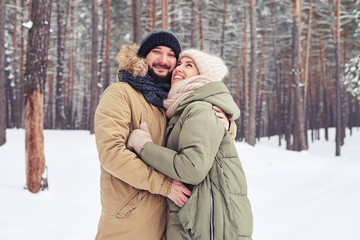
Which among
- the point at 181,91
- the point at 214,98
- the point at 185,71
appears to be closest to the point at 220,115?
the point at 214,98

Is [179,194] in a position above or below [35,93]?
below

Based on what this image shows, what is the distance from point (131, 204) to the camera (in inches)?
83.4

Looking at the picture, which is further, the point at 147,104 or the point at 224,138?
the point at 147,104

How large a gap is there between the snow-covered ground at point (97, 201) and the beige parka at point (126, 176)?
285 cm

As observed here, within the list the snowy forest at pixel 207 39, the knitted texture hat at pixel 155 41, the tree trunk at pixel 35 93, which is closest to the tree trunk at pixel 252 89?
the snowy forest at pixel 207 39

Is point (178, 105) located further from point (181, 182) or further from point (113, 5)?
point (113, 5)

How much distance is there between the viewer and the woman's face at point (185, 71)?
2.47 m

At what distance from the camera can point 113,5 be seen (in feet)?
69.4

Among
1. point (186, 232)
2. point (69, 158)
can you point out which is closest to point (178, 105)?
point (186, 232)

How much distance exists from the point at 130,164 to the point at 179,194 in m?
0.39

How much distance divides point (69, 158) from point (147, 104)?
830cm

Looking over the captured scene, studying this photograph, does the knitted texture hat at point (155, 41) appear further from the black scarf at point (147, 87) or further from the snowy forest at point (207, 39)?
the snowy forest at point (207, 39)

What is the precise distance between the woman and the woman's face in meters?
0.27

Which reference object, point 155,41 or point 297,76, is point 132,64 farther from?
point 297,76
